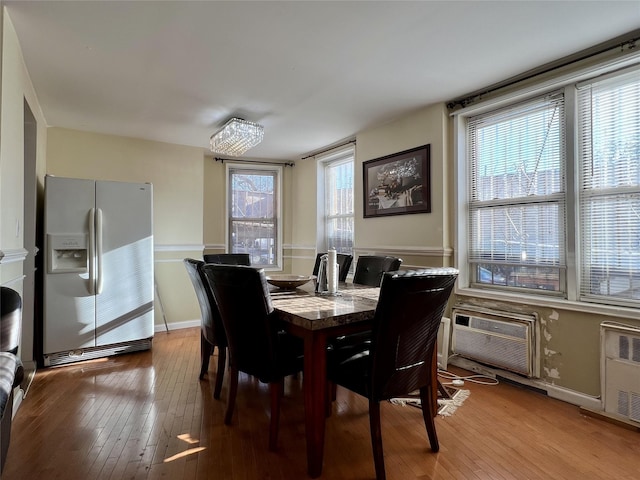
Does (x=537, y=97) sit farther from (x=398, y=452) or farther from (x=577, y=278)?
(x=398, y=452)

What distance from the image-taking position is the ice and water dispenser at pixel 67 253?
3.07m

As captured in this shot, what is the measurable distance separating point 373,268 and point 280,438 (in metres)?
1.46

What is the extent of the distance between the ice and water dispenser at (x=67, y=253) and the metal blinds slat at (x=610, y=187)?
4.10 m

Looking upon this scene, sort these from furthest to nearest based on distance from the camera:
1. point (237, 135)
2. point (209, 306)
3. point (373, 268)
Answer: point (237, 135), point (373, 268), point (209, 306)

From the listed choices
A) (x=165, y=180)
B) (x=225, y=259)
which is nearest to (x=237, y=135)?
(x=225, y=259)

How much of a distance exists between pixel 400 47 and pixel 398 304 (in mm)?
1682

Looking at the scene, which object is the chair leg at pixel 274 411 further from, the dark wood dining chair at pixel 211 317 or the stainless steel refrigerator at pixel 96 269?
the stainless steel refrigerator at pixel 96 269

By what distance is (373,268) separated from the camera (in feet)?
9.50

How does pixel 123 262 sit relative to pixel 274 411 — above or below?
above

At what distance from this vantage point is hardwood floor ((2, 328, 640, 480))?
166 cm

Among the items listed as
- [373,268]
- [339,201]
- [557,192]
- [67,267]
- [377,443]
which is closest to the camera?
[377,443]

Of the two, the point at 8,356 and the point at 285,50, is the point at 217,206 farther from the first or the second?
the point at 8,356

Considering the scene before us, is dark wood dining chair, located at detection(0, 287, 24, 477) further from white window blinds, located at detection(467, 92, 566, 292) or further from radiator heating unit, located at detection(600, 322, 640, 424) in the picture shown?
white window blinds, located at detection(467, 92, 566, 292)

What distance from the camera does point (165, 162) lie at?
4.32m
